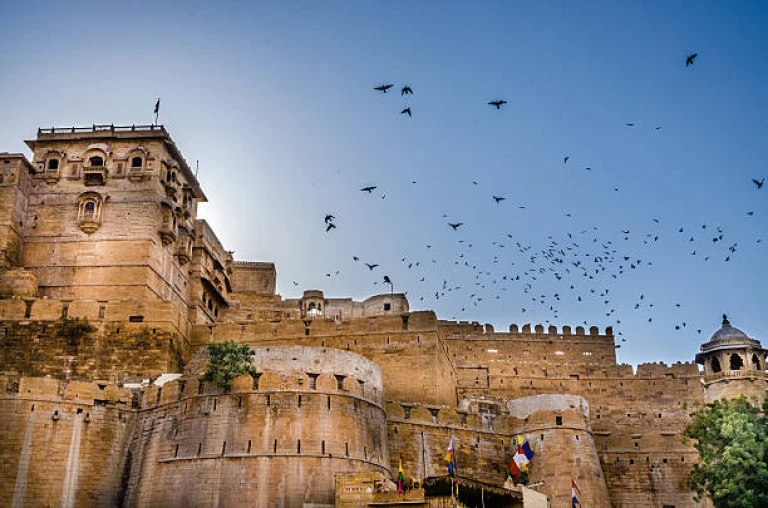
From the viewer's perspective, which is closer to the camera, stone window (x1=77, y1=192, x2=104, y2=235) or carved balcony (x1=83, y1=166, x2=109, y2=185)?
stone window (x1=77, y1=192, x2=104, y2=235)

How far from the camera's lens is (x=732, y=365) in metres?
42.6

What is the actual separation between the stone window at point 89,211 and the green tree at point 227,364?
43.6ft

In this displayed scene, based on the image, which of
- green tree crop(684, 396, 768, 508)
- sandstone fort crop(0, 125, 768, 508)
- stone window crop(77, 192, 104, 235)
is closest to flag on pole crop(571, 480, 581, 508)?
sandstone fort crop(0, 125, 768, 508)

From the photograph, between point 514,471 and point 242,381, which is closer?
point 242,381

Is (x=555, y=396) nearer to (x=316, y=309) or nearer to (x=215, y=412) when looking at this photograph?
(x=215, y=412)

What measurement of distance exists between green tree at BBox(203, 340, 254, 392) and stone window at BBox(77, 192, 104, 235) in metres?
13.3

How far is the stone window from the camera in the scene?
39.7m

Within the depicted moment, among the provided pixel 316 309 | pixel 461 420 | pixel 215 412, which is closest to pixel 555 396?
pixel 461 420

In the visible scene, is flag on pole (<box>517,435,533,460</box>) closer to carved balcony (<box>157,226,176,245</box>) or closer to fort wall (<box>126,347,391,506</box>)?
fort wall (<box>126,347,391,506</box>)

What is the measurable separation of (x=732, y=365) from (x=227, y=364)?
25841 millimetres

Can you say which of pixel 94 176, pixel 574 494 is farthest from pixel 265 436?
pixel 94 176

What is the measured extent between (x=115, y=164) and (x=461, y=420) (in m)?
20.1

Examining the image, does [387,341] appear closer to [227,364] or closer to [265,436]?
[227,364]

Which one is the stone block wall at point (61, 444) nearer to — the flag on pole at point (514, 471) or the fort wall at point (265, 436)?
the fort wall at point (265, 436)
